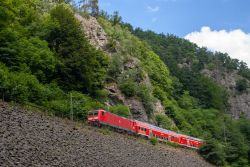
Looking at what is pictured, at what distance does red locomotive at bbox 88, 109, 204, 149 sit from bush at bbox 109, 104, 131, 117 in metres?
3.46

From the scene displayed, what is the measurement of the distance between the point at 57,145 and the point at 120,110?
26973 mm

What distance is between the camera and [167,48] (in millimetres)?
153375

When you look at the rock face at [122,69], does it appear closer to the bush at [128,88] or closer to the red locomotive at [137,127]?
the bush at [128,88]

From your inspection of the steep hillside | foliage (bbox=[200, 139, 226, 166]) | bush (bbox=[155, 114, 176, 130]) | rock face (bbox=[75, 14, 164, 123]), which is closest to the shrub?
rock face (bbox=[75, 14, 164, 123])

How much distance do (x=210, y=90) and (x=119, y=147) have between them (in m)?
79.0

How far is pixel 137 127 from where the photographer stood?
4959 cm

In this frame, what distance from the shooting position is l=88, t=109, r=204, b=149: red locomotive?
4231cm

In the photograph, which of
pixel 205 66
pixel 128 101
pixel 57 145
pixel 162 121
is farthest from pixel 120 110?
pixel 205 66

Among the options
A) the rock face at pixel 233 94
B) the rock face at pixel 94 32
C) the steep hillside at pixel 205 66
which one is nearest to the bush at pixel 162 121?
the rock face at pixel 94 32

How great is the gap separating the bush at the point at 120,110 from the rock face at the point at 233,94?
243 ft

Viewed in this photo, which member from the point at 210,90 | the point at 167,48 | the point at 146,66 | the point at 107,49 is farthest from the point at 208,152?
the point at 167,48

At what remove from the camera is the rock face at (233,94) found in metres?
127

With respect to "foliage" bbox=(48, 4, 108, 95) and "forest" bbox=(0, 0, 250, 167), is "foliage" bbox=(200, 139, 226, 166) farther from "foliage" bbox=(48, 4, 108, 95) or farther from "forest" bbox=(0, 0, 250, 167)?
"foliage" bbox=(48, 4, 108, 95)

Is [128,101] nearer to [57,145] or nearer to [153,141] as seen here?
[153,141]
